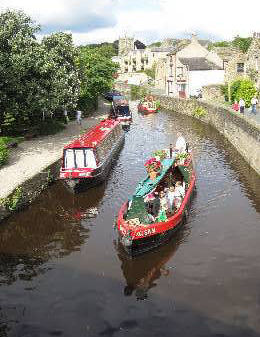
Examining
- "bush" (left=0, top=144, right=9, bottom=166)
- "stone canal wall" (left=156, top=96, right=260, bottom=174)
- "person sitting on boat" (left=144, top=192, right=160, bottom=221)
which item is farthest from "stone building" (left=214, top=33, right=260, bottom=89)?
"person sitting on boat" (left=144, top=192, right=160, bottom=221)

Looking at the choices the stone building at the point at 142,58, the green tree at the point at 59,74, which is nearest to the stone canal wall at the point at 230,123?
the green tree at the point at 59,74

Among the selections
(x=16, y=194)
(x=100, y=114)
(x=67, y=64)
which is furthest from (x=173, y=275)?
(x=100, y=114)

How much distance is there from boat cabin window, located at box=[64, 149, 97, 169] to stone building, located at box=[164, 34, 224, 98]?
43945 millimetres

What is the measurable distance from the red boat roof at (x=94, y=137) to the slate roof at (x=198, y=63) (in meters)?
32.7

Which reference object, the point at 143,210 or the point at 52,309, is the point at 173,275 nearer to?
the point at 143,210

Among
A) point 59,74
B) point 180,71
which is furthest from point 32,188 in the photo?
point 180,71

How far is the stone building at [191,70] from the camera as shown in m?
67.7

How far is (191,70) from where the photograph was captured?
221ft

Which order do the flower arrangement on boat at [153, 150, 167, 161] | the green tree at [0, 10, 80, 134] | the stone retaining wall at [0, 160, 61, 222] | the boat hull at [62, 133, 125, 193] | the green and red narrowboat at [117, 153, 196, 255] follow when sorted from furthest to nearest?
1. the green tree at [0, 10, 80, 134]
2. the flower arrangement on boat at [153, 150, 167, 161]
3. the boat hull at [62, 133, 125, 193]
4. the stone retaining wall at [0, 160, 61, 222]
5. the green and red narrowboat at [117, 153, 196, 255]

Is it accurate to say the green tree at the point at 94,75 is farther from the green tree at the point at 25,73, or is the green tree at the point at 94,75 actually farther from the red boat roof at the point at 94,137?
the green tree at the point at 25,73

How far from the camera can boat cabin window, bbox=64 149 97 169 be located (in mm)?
27453

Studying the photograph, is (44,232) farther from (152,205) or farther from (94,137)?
(94,137)

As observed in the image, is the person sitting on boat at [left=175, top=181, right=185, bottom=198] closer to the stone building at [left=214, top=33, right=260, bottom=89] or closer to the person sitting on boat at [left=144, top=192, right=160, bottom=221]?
the person sitting on boat at [left=144, top=192, right=160, bottom=221]

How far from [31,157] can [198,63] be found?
4711cm
